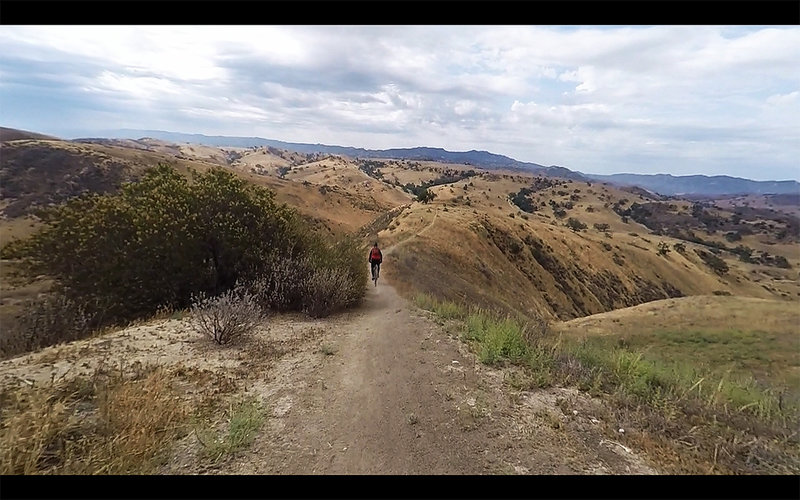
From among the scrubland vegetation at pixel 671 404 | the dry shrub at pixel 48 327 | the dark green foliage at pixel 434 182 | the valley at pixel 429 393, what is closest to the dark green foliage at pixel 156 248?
the dry shrub at pixel 48 327

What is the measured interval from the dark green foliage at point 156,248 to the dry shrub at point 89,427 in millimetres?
6806

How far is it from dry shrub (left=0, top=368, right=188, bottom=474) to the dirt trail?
2.44ft

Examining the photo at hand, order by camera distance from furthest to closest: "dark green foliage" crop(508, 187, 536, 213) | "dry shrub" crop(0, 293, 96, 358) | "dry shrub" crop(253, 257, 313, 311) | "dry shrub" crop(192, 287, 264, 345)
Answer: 1. "dark green foliage" crop(508, 187, 536, 213)
2. "dry shrub" crop(253, 257, 313, 311)
3. "dry shrub" crop(0, 293, 96, 358)
4. "dry shrub" crop(192, 287, 264, 345)

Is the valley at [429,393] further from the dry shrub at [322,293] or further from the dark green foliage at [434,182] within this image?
the dark green foliage at [434,182]

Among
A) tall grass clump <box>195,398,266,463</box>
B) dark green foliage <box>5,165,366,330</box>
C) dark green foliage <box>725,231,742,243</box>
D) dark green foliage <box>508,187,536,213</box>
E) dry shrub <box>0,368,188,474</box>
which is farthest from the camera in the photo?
dark green foliage <box>725,231,742,243</box>

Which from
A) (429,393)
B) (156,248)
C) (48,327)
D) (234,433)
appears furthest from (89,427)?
(156,248)

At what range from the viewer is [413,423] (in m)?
4.30

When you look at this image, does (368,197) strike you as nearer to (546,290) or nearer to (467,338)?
(546,290)

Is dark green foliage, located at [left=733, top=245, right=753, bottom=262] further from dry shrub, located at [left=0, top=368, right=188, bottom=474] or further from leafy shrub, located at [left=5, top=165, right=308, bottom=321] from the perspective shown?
dry shrub, located at [left=0, top=368, right=188, bottom=474]

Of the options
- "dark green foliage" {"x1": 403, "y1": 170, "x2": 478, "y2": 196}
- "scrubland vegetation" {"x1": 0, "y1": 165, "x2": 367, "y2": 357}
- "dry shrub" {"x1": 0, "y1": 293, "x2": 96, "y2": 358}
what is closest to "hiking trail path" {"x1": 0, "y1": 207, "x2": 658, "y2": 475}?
"dry shrub" {"x1": 0, "y1": 293, "x2": 96, "y2": 358}

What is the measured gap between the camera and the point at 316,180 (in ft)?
347

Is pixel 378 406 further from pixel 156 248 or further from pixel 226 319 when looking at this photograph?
pixel 156 248

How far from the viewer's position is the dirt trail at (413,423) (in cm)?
354

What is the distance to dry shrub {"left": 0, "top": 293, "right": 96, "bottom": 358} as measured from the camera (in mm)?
8566
